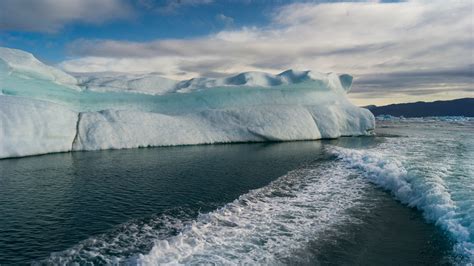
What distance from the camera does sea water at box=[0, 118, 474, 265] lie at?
6.30 meters

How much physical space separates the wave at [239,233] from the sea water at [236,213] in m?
0.02

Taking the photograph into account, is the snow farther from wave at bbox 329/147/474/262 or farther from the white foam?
wave at bbox 329/147/474/262

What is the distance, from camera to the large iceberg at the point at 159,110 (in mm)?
18438

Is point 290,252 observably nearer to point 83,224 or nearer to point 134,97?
point 83,224

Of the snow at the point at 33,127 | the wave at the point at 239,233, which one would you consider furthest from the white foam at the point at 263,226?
the snow at the point at 33,127

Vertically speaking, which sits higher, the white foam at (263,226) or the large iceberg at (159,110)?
the large iceberg at (159,110)

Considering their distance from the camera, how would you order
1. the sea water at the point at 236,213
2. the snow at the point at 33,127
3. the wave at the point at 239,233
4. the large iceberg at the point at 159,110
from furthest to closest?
the large iceberg at the point at 159,110 < the snow at the point at 33,127 < the sea water at the point at 236,213 < the wave at the point at 239,233

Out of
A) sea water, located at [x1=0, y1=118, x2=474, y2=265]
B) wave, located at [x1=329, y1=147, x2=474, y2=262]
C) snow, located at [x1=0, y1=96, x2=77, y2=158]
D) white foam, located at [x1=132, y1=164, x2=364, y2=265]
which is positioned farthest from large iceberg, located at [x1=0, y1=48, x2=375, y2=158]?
white foam, located at [x1=132, y1=164, x2=364, y2=265]

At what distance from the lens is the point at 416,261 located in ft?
19.8

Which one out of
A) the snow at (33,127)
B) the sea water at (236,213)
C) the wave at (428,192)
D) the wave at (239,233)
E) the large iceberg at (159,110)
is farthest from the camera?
the large iceberg at (159,110)

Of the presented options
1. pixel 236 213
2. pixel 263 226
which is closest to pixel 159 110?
pixel 236 213

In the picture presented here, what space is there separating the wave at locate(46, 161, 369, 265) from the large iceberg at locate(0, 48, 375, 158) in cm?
1305

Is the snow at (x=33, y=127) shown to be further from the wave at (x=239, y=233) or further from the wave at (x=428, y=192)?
the wave at (x=428, y=192)

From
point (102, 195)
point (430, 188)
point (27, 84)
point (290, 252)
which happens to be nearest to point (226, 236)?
point (290, 252)
